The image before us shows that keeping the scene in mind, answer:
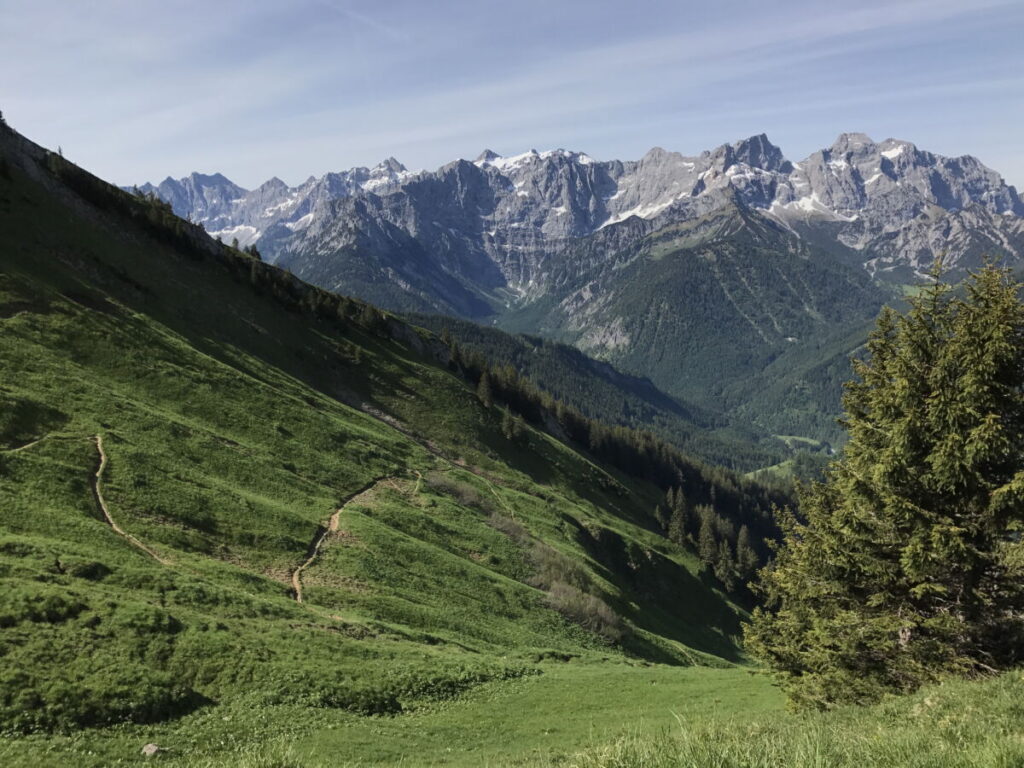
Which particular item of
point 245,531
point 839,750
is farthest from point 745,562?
point 839,750

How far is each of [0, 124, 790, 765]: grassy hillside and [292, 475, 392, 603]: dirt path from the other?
0.19 m

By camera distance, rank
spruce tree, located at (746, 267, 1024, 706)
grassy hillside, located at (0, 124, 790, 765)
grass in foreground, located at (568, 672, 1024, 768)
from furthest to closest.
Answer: grassy hillside, located at (0, 124, 790, 765) → spruce tree, located at (746, 267, 1024, 706) → grass in foreground, located at (568, 672, 1024, 768)

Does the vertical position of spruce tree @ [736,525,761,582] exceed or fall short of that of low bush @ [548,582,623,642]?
it falls short

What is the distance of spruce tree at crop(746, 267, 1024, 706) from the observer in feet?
64.1

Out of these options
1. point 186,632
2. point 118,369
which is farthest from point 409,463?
point 186,632

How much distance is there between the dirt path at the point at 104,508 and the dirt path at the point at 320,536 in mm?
7915

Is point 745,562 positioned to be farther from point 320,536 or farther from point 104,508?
point 104,508

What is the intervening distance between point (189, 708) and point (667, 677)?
102ft

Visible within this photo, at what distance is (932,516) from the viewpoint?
2023cm

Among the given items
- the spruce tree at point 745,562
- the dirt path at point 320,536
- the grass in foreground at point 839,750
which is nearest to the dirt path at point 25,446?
the dirt path at point 320,536

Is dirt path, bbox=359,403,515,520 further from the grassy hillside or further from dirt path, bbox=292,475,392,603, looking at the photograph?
dirt path, bbox=292,475,392,603

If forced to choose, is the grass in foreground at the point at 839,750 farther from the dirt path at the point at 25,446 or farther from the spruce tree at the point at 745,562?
the spruce tree at the point at 745,562

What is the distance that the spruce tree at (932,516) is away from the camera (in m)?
19.5

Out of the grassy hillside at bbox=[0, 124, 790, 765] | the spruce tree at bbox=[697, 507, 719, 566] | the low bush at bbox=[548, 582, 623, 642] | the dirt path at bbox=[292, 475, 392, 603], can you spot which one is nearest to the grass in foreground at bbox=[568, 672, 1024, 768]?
the grassy hillside at bbox=[0, 124, 790, 765]
